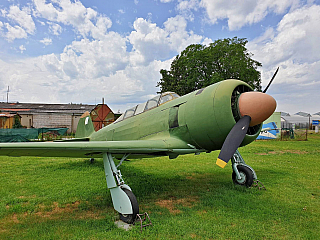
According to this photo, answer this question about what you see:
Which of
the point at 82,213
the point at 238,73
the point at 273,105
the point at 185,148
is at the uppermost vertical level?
the point at 238,73

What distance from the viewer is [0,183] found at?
20.1 feet

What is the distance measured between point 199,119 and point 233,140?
78 centimetres

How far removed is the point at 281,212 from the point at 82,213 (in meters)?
3.70

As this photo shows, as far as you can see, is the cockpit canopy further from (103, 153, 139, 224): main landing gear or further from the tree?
the tree

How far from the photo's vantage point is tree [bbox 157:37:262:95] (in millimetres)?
21656

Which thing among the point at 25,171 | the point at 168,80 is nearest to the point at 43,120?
the point at 168,80

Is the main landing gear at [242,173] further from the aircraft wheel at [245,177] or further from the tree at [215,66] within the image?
the tree at [215,66]

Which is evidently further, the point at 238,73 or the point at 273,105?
the point at 238,73

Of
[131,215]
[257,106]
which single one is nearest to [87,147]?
[131,215]

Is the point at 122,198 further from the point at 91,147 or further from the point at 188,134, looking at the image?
the point at 188,134

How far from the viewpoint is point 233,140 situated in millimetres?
3641

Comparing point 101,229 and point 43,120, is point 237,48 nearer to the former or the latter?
point 101,229

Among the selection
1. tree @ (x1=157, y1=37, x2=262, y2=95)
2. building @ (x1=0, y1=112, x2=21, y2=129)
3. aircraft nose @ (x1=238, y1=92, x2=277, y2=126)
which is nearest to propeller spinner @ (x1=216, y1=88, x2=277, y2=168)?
aircraft nose @ (x1=238, y1=92, x2=277, y2=126)

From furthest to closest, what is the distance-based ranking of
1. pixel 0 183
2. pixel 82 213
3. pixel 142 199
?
pixel 0 183 → pixel 142 199 → pixel 82 213
